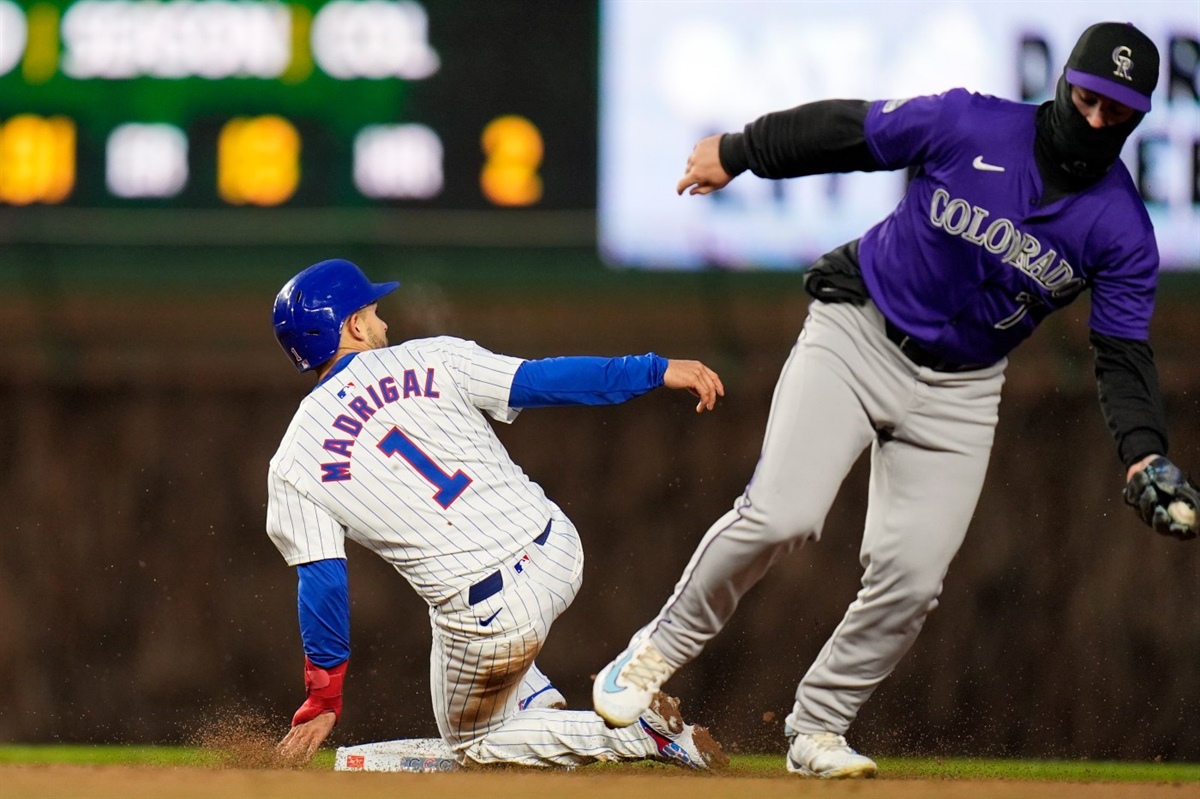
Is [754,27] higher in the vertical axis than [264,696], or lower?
higher

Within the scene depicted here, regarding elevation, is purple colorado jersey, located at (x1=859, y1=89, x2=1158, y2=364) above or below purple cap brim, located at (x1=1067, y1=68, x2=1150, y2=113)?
below

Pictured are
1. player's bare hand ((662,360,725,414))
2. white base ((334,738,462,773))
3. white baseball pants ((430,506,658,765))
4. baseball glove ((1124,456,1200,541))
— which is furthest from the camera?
white base ((334,738,462,773))

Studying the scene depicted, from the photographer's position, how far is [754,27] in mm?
7844

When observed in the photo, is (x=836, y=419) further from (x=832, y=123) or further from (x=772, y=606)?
(x=772, y=606)

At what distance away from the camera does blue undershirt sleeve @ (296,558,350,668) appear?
3801 mm

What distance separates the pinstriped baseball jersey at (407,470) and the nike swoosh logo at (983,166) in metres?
1.21

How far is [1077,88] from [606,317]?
4.36 metres

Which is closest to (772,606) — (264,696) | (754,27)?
(264,696)

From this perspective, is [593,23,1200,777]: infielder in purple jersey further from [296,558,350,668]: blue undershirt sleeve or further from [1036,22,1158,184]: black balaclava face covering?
[296,558,350,668]: blue undershirt sleeve

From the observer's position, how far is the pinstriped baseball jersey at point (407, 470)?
3.84 meters

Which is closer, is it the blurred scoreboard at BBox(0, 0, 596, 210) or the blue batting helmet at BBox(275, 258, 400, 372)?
the blue batting helmet at BBox(275, 258, 400, 372)

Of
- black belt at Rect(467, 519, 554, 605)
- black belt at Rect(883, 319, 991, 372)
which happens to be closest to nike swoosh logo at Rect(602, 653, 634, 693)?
black belt at Rect(467, 519, 554, 605)

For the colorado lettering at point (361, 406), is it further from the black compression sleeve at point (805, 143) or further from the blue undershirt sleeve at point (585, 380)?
the black compression sleeve at point (805, 143)

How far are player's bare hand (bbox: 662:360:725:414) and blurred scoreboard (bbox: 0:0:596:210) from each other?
3.93 metres
